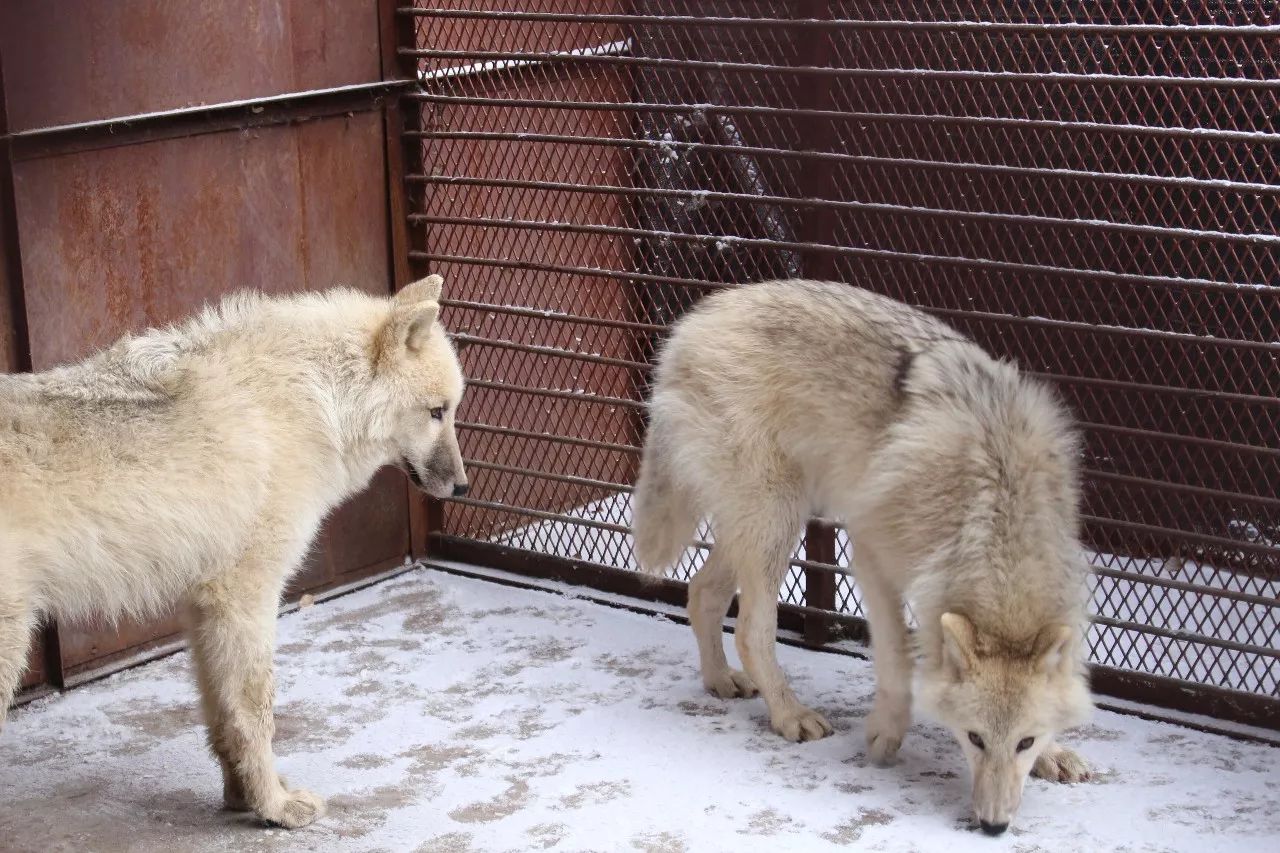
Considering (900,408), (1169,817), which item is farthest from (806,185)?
(1169,817)

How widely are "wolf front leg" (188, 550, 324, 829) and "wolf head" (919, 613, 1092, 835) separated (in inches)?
83.7

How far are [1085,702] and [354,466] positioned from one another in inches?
98.7

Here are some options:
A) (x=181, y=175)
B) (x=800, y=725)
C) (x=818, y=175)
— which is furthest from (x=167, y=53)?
(x=800, y=725)

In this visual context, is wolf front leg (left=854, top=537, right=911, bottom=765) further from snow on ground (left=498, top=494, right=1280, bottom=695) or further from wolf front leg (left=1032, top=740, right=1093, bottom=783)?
snow on ground (left=498, top=494, right=1280, bottom=695)

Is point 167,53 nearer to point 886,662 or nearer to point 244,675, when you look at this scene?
point 244,675

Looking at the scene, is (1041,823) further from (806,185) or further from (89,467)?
(89,467)

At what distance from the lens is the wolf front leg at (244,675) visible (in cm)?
471

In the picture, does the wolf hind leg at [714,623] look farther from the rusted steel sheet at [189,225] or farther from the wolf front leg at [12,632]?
the wolf front leg at [12,632]

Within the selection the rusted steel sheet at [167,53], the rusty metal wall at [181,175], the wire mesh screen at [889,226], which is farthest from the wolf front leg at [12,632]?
the wire mesh screen at [889,226]

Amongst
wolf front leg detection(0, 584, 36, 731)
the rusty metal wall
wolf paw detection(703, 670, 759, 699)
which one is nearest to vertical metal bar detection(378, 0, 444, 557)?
the rusty metal wall

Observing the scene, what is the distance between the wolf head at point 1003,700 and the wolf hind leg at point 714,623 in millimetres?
1201

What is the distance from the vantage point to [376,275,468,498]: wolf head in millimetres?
5062

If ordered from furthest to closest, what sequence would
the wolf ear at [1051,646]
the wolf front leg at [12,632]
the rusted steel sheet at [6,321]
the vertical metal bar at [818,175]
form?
the vertical metal bar at [818,175] → the rusted steel sheet at [6,321] → the wolf ear at [1051,646] → the wolf front leg at [12,632]

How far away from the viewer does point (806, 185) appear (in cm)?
609
